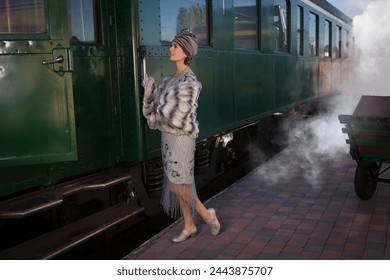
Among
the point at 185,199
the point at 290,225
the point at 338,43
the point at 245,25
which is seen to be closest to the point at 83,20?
the point at 185,199

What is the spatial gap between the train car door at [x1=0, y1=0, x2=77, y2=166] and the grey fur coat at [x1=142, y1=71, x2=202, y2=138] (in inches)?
28.0

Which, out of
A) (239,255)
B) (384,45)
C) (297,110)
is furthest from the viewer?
(384,45)

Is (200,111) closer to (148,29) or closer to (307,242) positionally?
(148,29)

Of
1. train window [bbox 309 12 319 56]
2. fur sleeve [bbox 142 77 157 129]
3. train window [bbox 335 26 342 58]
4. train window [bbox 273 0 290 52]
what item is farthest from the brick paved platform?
train window [bbox 335 26 342 58]

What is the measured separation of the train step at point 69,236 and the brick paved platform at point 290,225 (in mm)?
338

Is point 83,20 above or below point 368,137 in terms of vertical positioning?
above

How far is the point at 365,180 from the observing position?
5598 millimetres

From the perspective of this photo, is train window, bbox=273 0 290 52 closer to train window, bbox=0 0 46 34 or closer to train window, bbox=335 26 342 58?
train window, bbox=0 0 46 34

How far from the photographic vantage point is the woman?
3.82m

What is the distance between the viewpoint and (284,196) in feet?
19.1

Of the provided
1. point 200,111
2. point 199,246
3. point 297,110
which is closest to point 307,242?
point 199,246

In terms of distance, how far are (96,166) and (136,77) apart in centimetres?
83

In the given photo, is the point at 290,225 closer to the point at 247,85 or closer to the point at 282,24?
the point at 247,85

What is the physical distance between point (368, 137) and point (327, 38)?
8.16 metres
